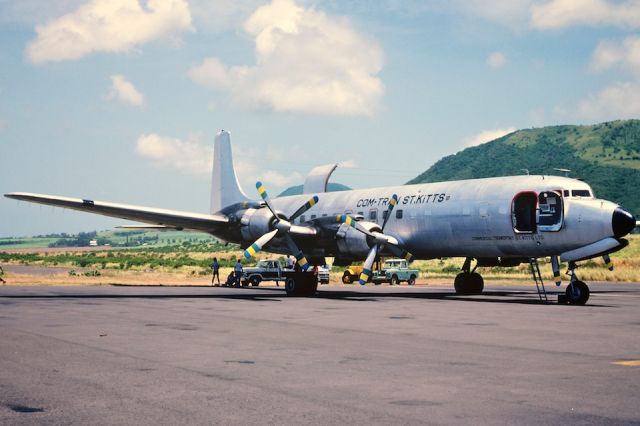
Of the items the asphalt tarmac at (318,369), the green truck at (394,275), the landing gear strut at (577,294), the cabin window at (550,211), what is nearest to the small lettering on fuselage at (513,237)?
the cabin window at (550,211)

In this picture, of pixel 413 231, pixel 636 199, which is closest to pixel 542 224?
pixel 413 231

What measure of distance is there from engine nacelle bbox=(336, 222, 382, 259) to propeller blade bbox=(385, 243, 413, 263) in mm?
928

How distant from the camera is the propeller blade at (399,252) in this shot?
33.4 meters

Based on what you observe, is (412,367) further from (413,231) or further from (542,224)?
(413,231)

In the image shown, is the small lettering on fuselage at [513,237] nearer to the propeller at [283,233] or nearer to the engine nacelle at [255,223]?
the propeller at [283,233]

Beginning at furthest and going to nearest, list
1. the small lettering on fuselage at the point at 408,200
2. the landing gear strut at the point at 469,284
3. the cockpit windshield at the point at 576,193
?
the landing gear strut at the point at 469,284 → the small lettering on fuselage at the point at 408,200 → the cockpit windshield at the point at 576,193

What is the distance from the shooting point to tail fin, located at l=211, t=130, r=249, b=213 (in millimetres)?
42875

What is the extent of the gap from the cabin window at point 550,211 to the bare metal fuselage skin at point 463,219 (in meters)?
0.14

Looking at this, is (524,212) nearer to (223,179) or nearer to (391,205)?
(391,205)

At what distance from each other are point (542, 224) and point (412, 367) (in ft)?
59.8

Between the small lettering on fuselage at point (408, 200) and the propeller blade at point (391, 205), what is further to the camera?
the propeller blade at point (391, 205)

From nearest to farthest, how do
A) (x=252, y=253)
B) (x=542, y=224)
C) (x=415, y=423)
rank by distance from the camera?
(x=415, y=423) < (x=542, y=224) < (x=252, y=253)

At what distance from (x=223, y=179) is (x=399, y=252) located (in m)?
14.4

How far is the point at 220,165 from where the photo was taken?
44844mm
